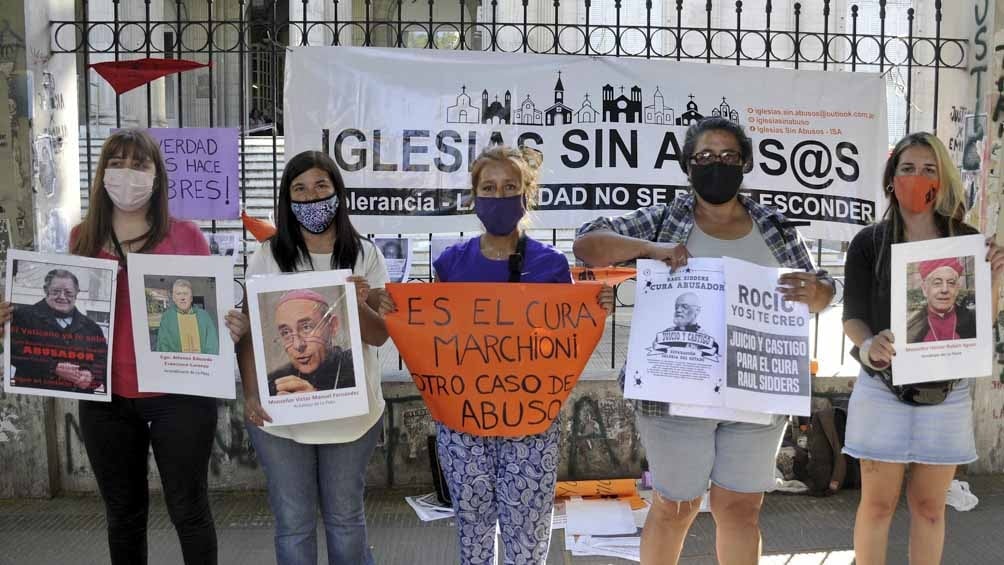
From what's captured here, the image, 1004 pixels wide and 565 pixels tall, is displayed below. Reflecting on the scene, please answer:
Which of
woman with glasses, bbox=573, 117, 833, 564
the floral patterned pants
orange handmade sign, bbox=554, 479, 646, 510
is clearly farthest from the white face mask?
orange handmade sign, bbox=554, 479, 646, 510

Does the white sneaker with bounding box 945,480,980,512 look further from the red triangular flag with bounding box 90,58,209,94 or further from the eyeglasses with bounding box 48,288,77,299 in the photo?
the red triangular flag with bounding box 90,58,209,94

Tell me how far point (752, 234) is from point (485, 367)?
3.52 ft

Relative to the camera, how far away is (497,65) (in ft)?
17.5

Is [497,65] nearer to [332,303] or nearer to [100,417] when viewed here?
[332,303]

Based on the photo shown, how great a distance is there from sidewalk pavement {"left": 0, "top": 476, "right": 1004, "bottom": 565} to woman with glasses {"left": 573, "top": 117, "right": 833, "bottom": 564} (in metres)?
1.23

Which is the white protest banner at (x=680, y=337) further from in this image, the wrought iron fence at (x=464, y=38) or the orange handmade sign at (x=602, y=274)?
Result: the orange handmade sign at (x=602, y=274)

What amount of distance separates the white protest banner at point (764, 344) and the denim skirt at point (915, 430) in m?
0.46

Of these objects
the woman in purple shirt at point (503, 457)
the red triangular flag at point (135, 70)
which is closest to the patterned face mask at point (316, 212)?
the woman in purple shirt at point (503, 457)

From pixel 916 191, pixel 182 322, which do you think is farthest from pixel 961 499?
pixel 182 322

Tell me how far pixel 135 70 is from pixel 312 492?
11.2ft

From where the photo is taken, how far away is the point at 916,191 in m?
3.18

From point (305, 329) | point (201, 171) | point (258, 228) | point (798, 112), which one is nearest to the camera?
point (305, 329)

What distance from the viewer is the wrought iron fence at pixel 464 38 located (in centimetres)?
531

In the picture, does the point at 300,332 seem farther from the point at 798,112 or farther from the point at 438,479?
the point at 798,112
